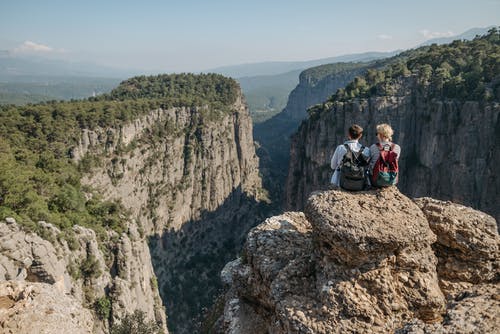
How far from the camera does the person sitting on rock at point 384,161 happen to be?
9.16 meters

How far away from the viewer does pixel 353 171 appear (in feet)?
30.6

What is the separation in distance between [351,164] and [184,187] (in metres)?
74.2

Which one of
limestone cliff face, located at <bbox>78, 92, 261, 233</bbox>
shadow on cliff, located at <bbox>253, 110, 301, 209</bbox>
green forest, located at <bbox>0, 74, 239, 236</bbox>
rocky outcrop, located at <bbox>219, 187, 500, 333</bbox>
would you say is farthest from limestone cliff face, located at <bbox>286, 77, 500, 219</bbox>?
rocky outcrop, located at <bbox>219, 187, 500, 333</bbox>

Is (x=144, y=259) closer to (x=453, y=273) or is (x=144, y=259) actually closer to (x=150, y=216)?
(x=150, y=216)

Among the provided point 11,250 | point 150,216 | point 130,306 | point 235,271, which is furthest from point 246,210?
point 235,271

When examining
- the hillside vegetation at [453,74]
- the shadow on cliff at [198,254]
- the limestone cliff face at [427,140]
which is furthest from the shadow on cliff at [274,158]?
the hillside vegetation at [453,74]

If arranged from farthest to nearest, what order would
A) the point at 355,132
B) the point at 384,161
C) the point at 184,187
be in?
the point at 184,187
the point at 355,132
the point at 384,161

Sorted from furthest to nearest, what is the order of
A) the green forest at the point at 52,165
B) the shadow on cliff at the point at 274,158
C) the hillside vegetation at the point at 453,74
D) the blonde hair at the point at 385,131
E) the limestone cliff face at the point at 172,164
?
the shadow on cliff at the point at 274,158 < the limestone cliff face at the point at 172,164 < the hillside vegetation at the point at 453,74 < the green forest at the point at 52,165 < the blonde hair at the point at 385,131

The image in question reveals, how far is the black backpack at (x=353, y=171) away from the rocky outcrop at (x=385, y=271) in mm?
260

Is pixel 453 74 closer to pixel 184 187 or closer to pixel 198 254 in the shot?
pixel 184 187

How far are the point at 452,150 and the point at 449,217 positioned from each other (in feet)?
154

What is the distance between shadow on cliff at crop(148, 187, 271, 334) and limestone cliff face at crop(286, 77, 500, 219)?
24989 millimetres

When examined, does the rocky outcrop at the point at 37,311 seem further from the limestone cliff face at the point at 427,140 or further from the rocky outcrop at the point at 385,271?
the limestone cliff face at the point at 427,140

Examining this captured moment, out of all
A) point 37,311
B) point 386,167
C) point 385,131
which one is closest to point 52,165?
point 37,311
